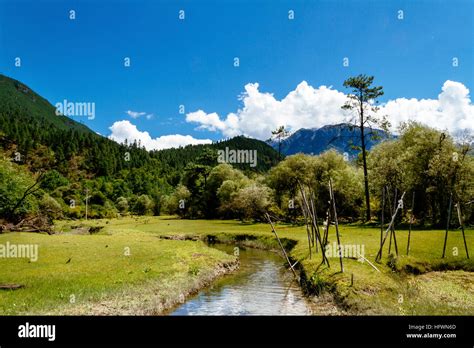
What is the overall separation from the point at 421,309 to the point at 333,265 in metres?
10.9

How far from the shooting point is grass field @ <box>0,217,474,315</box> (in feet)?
65.4

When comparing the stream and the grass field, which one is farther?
the stream

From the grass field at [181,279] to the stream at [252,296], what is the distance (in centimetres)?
131

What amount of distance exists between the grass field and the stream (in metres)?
1.31

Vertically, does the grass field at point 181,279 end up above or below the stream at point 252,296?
above

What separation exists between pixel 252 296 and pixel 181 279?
5.92m

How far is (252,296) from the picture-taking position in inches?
1035

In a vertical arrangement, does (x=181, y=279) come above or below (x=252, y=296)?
above

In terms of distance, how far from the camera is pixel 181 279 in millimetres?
27969

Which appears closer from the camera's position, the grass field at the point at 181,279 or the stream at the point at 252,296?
the grass field at the point at 181,279

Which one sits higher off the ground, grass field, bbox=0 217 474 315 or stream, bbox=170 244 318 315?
grass field, bbox=0 217 474 315

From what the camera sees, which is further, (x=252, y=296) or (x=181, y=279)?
(x=181, y=279)

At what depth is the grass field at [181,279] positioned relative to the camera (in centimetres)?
1992

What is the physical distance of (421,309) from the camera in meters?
18.4
